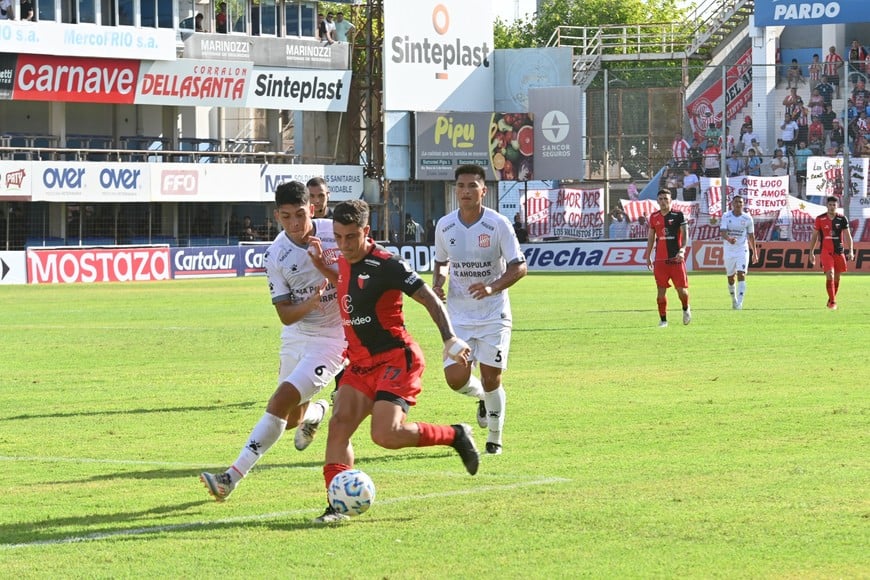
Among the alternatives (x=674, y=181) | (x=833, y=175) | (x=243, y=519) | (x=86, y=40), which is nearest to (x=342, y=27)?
(x=86, y=40)

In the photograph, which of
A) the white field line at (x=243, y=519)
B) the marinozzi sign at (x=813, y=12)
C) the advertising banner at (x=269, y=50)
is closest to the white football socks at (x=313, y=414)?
the white field line at (x=243, y=519)

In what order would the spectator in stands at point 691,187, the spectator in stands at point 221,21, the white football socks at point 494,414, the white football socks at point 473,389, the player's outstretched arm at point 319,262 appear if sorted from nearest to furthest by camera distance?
the player's outstretched arm at point 319,262, the white football socks at point 494,414, the white football socks at point 473,389, the spectator in stands at point 691,187, the spectator in stands at point 221,21

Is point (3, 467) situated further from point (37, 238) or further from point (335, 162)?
point (335, 162)

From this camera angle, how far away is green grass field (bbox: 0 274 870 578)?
309 inches

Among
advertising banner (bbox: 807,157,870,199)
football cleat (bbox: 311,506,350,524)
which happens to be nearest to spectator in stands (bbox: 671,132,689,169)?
advertising banner (bbox: 807,157,870,199)

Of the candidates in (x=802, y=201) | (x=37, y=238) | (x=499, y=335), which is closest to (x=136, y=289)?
(x=37, y=238)

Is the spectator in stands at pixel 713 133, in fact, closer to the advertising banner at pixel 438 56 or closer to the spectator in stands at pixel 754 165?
the spectator in stands at pixel 754 165

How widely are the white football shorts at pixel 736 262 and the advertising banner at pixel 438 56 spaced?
33.8m

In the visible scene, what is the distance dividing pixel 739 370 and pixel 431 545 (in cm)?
1069

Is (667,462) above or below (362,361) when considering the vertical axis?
below

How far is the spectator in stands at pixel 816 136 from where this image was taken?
5134cm

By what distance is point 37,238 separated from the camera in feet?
177

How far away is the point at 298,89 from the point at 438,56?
7.14 metres

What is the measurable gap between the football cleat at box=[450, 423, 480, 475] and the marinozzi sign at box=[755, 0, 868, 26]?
50499 mm
